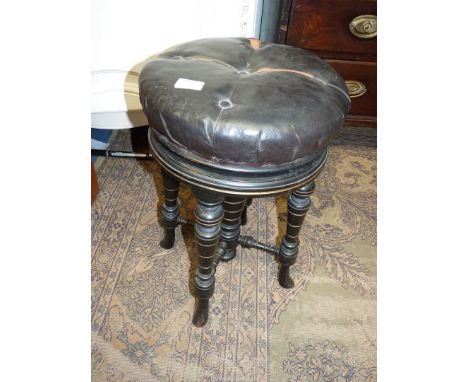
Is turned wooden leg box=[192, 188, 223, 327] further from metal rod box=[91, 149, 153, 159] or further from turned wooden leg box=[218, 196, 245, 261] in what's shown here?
metal rod box=[91, 149, 153, 159]

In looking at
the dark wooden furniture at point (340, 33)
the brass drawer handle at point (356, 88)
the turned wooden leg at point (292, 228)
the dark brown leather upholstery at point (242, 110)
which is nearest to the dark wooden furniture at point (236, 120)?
the dark brown leather upholstery at point (242, 110)

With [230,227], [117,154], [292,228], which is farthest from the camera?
[117,154]

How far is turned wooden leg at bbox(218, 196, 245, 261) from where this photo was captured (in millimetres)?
996

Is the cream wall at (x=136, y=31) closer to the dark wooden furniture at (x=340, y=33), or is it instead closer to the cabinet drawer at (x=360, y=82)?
the dark wooden furniture at (x=340, y=33)

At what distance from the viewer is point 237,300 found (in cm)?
106

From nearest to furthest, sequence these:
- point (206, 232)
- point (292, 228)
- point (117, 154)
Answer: point (206, 232) → point (292, 228) → point (117, 154)

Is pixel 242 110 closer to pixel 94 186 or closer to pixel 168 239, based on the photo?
pixel 168 239

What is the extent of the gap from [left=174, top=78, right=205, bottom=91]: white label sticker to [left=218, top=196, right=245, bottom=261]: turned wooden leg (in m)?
0.37

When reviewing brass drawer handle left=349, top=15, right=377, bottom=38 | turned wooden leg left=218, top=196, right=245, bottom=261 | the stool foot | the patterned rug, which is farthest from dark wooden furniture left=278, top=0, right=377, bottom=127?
the stool foot

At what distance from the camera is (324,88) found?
708 mm

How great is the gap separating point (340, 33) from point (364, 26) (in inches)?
3.0

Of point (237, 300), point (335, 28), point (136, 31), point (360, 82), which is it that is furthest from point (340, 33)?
point (237, 300)

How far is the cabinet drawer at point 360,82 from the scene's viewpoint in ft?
4.34

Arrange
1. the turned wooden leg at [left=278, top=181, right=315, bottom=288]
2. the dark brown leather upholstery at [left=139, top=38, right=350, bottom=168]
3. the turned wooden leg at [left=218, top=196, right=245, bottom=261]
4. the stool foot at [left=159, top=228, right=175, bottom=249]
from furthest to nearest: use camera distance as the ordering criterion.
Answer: the stool foot at [left=159, top=228, right=175, bottom=249], the turned wooden leg at [left=218, top=196, right=245, bottom=261], the turned wooden leg at [left=278, top=181, right=315, bottom=288], the dark brown leather upholstery at [left=139, top=38, right=350, bottom=168]
